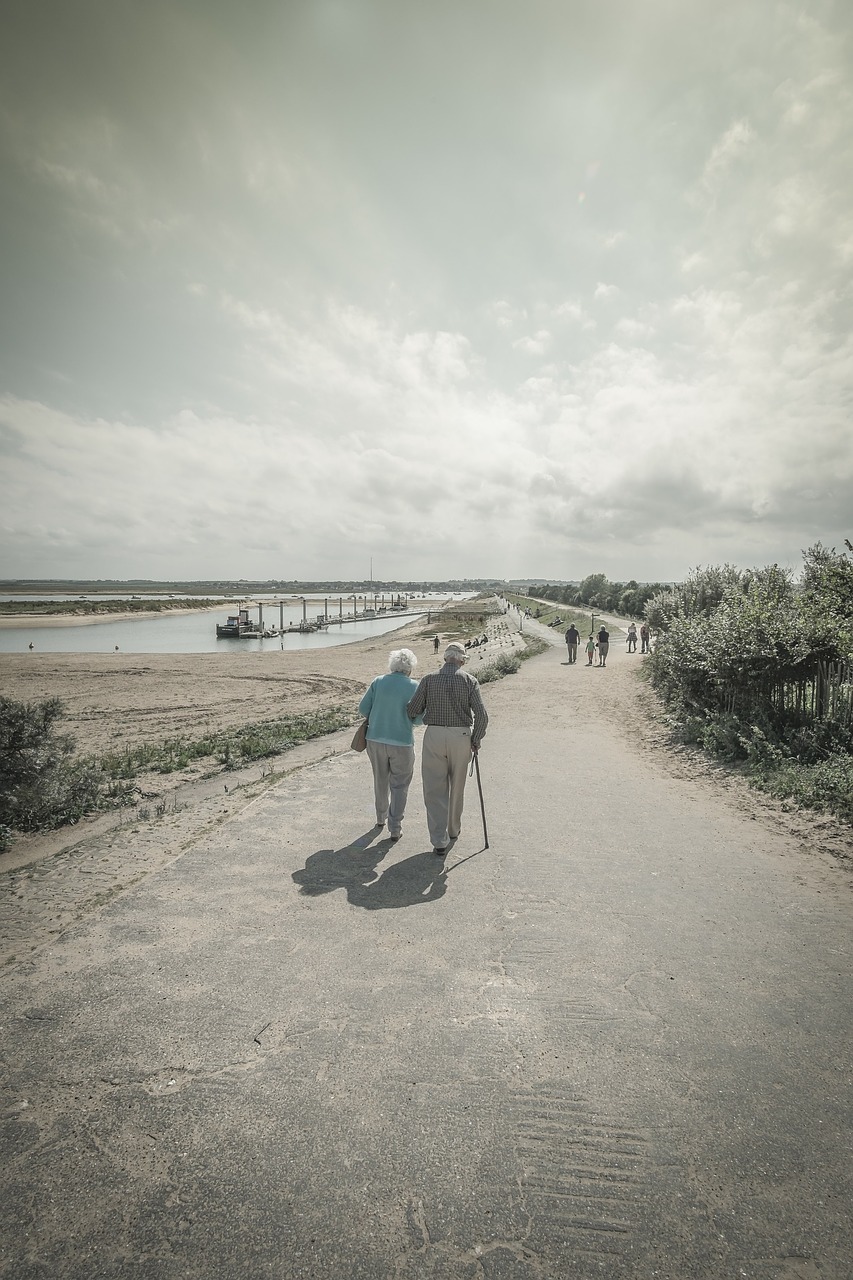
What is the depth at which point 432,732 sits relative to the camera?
553cm

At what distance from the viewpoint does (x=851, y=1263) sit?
2121mm

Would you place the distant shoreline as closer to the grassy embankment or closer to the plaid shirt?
the grassy embankment

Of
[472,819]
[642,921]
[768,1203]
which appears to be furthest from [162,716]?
[768,1203]

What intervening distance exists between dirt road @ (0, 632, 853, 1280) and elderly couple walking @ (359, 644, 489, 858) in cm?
50

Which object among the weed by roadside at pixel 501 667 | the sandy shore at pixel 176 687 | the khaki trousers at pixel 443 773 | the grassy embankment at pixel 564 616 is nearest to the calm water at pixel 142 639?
the sandy shore at pixel 176 687

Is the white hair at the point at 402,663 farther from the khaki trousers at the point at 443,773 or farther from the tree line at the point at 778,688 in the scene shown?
the tree line at the point at 778,688

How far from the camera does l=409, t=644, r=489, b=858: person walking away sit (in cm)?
548

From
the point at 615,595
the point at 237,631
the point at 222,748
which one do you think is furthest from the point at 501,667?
the point at 615,595

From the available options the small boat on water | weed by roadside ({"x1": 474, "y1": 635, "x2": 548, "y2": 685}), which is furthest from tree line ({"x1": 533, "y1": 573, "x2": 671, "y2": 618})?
the small boat on water

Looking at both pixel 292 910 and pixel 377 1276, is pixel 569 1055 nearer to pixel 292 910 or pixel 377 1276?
pixel 377 1276

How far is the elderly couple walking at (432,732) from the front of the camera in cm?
549

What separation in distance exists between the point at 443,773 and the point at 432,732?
46 cm

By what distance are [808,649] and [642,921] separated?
6524 mm

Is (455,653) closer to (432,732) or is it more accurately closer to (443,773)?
(432,732)
